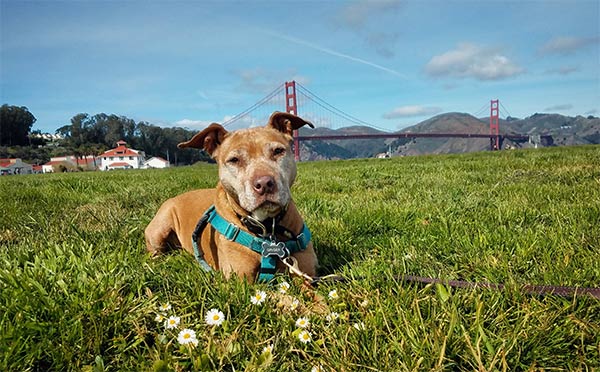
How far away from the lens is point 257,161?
3.03 meters

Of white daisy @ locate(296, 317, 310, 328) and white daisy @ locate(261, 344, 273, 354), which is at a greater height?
white daisy @ locate(296, 317, 310, 328)

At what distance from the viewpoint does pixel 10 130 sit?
104 meters

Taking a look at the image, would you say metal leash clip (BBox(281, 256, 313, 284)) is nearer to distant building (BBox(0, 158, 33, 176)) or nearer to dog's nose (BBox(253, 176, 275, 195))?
dog's nose (BBox(253, 176, 275, 195))

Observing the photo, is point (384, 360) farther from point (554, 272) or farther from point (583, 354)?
point (554, 272)

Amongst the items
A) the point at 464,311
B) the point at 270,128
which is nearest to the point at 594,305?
the point at 464,311

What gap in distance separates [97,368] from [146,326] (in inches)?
13.7

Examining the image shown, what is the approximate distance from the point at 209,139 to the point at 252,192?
41.6 inches

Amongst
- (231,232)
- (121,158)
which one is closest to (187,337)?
(231,232)

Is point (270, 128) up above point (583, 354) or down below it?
above

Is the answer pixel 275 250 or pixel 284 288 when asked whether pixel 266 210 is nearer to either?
pixel 275 250

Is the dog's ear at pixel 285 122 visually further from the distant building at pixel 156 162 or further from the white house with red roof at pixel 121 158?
the white house with red roof at pixel 121 158

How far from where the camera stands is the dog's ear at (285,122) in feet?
11.8

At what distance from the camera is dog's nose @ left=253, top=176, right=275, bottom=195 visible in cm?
268

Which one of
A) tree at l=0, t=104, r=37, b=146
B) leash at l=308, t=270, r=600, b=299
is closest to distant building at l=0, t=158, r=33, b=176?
tree at l=0, t=104, r=37, b=146
